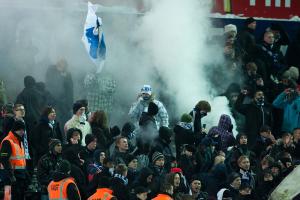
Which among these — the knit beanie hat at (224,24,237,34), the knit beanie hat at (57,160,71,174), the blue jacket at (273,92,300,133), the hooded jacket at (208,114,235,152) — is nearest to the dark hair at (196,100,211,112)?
the hooded jacket at (208,114,235,152)

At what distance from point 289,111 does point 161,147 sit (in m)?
3.49

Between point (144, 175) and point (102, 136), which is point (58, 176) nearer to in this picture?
point (144, 175)

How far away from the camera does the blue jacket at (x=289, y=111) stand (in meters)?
24.3

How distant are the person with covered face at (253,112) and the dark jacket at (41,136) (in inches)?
153

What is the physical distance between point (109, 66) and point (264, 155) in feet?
12.8

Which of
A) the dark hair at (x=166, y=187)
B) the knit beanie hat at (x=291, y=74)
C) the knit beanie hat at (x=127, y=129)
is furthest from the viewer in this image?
the knit beanie hat at (x=291, y=74)

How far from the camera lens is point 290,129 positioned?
79.8ft

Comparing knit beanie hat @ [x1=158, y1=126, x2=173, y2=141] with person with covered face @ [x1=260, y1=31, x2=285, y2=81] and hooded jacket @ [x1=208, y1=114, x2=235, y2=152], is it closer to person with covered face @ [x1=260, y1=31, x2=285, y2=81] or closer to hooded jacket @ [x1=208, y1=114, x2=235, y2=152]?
hooded jacket @ [x1=208, y1=114, x2=235, y2=152]

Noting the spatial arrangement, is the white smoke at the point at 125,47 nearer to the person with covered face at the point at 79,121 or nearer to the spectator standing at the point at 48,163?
the person with covered face at the point at 79,121

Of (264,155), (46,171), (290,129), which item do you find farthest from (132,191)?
(290,129)

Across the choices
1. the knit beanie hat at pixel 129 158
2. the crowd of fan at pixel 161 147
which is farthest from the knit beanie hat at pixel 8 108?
the knit beanie hat at pixel 129 158

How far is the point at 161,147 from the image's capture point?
71.3ft

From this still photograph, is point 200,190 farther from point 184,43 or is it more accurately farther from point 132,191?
point 184,43

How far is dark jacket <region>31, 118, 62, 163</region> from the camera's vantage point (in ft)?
70.8
